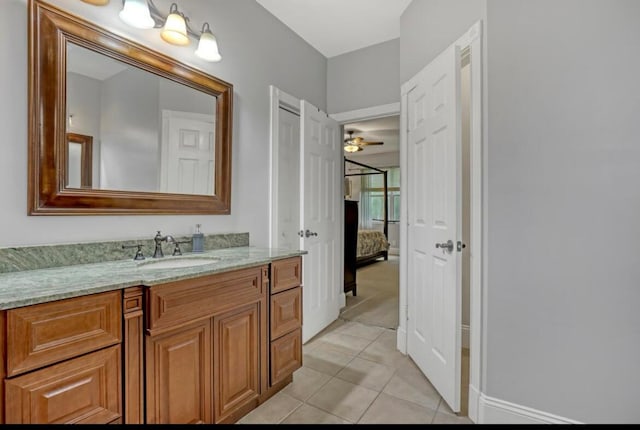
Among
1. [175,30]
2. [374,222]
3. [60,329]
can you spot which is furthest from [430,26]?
[374,222]

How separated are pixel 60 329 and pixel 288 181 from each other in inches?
80.2

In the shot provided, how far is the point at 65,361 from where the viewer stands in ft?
3.35

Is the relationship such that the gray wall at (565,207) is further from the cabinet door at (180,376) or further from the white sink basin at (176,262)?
the white sink basin at (176,262)

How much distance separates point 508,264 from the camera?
5.41 feet

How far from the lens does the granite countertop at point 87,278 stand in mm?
961

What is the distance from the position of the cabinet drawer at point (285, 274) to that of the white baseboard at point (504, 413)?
1.21 metres

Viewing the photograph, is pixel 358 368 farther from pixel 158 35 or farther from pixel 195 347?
pixel 158 35

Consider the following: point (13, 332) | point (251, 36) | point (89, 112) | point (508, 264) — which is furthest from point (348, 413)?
point (251, 36)

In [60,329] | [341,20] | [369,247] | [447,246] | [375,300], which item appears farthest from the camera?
[369,247]

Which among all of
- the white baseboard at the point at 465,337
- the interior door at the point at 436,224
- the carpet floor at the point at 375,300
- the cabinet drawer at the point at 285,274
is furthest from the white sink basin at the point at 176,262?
the white baseboard at the point at 465,337

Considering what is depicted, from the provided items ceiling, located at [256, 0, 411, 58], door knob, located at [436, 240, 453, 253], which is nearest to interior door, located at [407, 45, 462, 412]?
door knob, located at [436, 240, 453, 253]

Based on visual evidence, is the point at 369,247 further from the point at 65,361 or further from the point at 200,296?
the point at 65,361

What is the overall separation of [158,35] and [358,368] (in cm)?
255

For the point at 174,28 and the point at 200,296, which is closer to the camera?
the point at 200,296
